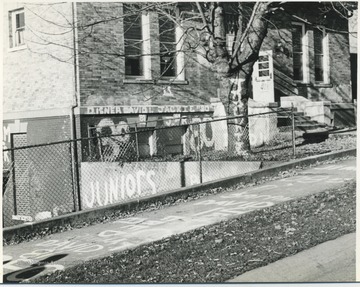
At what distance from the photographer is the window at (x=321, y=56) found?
63.1ft

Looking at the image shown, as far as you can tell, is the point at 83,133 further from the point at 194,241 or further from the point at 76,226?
the point at 194,241

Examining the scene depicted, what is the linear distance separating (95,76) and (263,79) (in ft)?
20.7

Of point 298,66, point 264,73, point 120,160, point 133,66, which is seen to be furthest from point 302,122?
point 120,160

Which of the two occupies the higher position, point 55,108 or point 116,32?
point 116,32

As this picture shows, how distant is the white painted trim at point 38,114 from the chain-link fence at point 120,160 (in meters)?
0.84

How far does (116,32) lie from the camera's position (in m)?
14.3

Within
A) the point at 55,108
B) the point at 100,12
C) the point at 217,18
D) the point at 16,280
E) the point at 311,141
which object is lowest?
the point at 16,280

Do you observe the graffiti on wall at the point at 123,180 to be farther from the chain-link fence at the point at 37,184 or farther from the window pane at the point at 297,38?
the window pane at the point at 297,38

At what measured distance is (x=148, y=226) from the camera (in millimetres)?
7496

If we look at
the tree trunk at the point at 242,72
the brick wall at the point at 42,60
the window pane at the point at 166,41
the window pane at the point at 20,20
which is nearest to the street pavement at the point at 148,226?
the tree trunk at the point at 242,72

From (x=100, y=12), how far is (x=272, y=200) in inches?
324

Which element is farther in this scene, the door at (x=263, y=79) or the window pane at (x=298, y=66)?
the window pane at (x=298, y=66)

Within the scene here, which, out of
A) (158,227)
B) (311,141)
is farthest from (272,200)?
(311,141)

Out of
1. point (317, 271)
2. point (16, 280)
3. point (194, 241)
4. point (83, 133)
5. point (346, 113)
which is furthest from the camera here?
point (346, 113)
